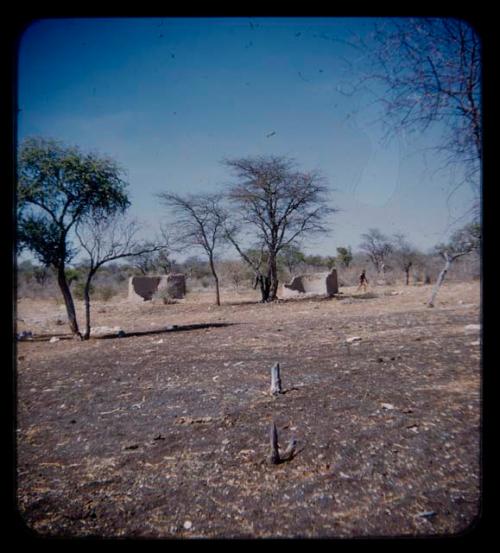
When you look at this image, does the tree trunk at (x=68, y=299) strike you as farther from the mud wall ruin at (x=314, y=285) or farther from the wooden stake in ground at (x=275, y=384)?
the mud wall ruin at (x=314, y=285)

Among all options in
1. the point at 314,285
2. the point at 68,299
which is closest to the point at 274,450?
the point at 68,299

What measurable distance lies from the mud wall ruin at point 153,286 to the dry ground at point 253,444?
16.2 meters

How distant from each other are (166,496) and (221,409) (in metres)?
1.48

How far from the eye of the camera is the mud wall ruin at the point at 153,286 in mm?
21859

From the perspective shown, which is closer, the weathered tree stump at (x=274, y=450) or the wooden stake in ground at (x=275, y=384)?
the weathered tree stump at (x=274, y=450)

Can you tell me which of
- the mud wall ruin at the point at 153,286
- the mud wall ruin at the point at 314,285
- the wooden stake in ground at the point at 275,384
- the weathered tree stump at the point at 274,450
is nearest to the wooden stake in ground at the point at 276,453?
the weathered tree stump at the point at 274,450

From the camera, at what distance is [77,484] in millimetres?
2402

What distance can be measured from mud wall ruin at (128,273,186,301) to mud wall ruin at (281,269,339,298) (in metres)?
7.43

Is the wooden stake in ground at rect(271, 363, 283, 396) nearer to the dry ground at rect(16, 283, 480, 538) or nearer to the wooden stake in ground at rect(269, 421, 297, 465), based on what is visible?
the dry ground at rect(16, 283, 480, 538)

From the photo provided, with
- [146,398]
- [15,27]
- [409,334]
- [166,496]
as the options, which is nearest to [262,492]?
[166,496]

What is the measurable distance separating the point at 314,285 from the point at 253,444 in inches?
795

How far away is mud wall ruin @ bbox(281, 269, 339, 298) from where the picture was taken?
2138 cm

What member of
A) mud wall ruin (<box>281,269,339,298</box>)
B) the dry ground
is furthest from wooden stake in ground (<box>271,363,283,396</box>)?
mud wall ruin (<box>281,269,339,298</box>)

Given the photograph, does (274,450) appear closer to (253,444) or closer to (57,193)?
(253,444)
